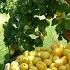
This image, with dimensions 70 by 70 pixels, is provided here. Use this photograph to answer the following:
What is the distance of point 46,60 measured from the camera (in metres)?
2.69

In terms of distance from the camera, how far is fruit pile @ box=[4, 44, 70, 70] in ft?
8.65

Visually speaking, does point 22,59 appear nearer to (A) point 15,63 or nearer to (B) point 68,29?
(A) point 15,63

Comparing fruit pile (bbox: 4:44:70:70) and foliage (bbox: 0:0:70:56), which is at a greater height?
foliage (bbox: 0:0:70:56)

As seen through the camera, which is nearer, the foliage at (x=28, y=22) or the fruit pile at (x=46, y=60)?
the fruit pile at (x=46, y=60)

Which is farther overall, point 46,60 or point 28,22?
point 28,22

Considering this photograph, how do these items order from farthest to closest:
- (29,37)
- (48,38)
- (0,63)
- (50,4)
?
(48,38)
(0,63)
(29,37)
(50,4)

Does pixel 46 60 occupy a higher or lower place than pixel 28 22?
lower

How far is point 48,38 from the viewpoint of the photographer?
21.0 feet

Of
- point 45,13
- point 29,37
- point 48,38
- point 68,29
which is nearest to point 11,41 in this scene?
point 29,37

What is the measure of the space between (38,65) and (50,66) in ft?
0.32

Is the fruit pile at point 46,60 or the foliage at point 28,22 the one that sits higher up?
the foliage at point 28,22

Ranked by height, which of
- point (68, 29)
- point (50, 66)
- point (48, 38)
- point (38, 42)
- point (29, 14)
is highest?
point (48, 38)

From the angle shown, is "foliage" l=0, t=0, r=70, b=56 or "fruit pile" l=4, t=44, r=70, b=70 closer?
"fruit pile" l=4, t=44, r=70, b=70

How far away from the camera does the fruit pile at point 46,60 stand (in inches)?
104
